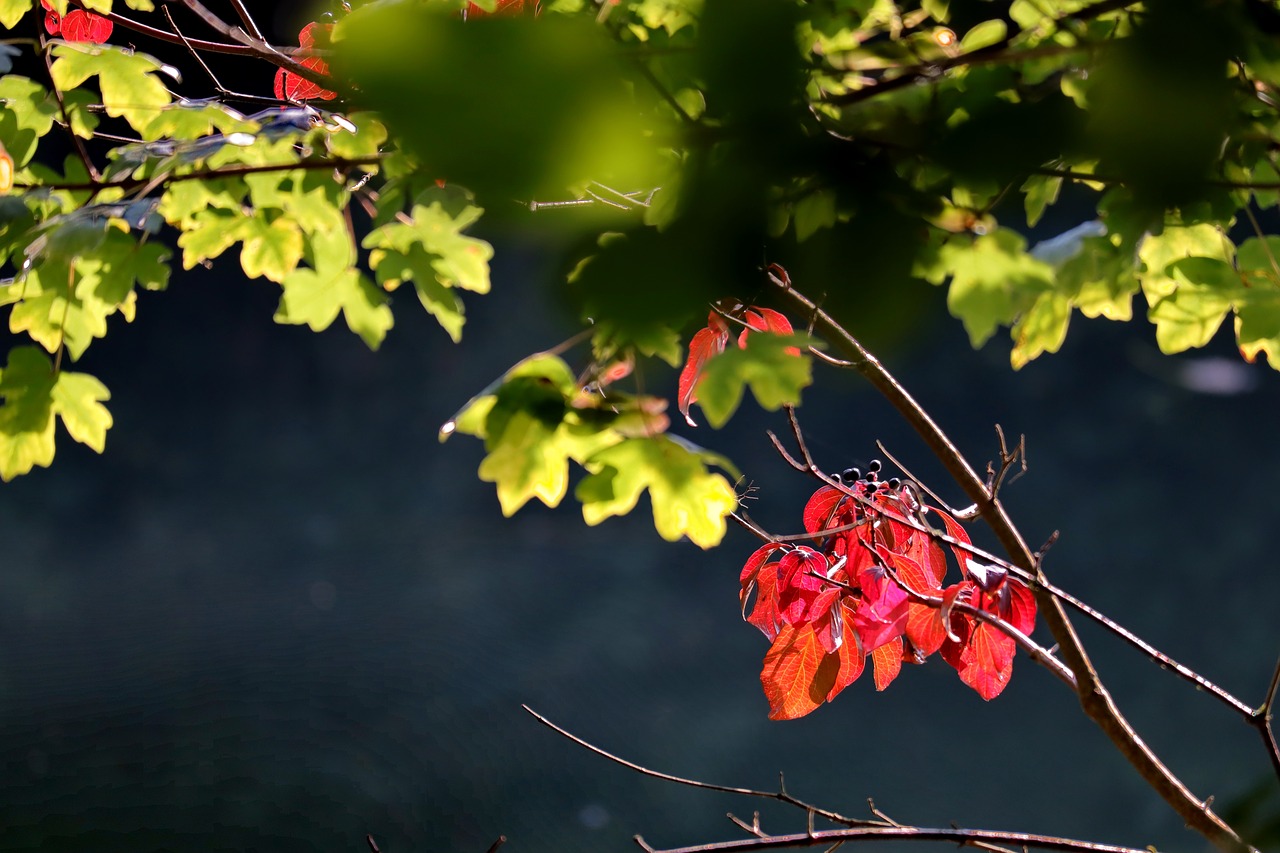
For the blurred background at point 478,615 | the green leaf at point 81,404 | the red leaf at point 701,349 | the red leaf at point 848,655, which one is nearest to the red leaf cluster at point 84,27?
the green leaf at point 81,404

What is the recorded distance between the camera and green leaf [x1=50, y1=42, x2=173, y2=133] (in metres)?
0.72

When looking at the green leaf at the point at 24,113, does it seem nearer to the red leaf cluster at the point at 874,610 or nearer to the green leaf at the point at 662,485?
the green leaf at the point at 662,485

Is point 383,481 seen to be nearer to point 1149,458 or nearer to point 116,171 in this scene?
point 1149,458

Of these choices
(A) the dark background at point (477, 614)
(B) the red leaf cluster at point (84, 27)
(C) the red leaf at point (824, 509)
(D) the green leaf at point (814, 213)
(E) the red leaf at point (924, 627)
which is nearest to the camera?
(D) the green leaf at point (814, 213)

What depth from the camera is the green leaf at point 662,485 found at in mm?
450

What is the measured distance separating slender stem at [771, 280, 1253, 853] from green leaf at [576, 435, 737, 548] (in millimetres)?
210

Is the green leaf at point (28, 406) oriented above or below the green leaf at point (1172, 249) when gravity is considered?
below

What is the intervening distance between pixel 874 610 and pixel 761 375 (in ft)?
1.33

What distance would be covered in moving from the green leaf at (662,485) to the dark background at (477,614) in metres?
2.36

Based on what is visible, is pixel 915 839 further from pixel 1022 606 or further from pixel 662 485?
pixel 662 485

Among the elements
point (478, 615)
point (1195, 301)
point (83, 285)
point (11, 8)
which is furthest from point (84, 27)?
point (478, 615)

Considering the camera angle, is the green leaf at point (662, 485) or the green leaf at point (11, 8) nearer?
the green leaf at point (662, 485)

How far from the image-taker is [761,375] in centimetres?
41

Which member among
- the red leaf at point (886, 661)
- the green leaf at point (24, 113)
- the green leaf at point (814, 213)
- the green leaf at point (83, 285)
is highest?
the green leaf at point (814, 213)
